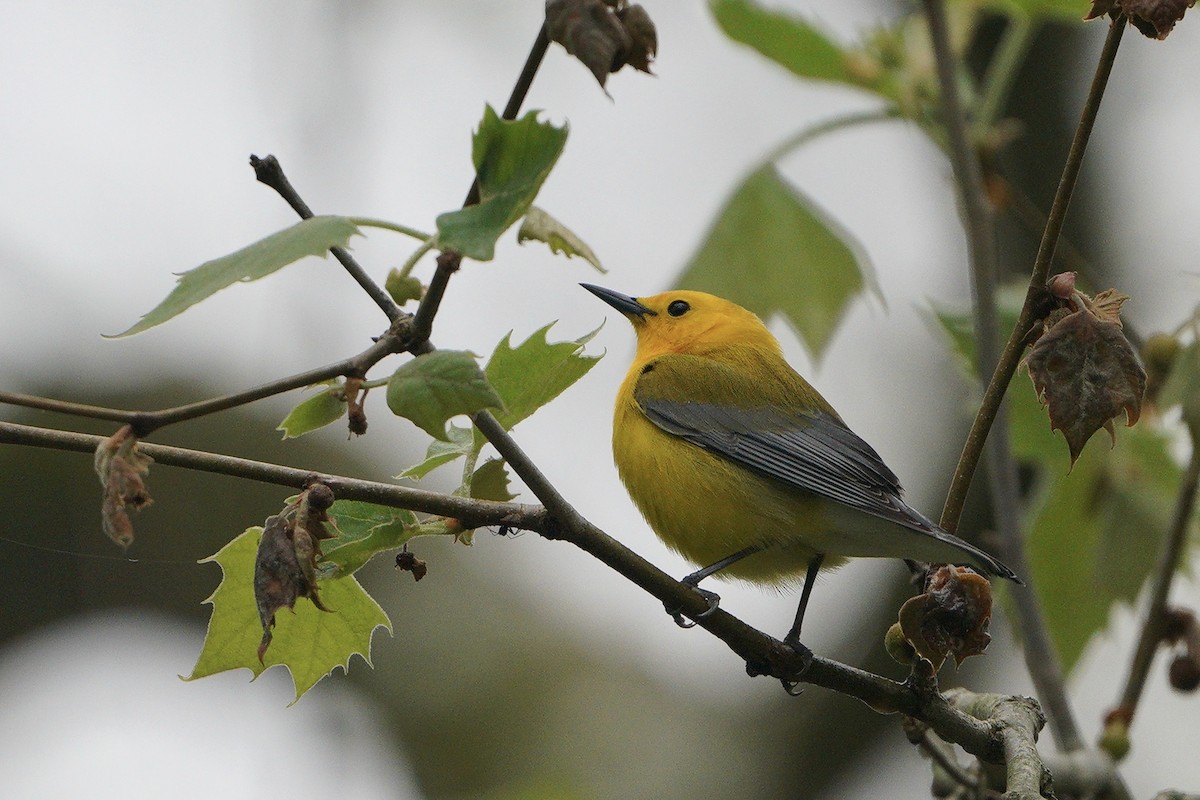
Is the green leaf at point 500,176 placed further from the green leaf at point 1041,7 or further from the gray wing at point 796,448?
the green leaf at point 1041,7

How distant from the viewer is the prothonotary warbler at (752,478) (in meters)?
3.41

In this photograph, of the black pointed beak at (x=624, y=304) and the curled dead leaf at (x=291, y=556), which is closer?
the curled dead leaf at (x=291, y=556)

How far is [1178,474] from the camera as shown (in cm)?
333

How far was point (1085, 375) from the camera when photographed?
187 cm

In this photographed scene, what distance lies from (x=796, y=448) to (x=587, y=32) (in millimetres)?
2282

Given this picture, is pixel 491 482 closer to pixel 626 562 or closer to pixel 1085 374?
pixel 626 562

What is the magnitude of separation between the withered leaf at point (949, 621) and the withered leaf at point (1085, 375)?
425 mm

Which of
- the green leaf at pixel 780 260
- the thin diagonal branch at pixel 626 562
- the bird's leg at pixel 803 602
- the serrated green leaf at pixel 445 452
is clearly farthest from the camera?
the green leaf at pixel 780 260

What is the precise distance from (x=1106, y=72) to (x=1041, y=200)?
→ 16.4ft

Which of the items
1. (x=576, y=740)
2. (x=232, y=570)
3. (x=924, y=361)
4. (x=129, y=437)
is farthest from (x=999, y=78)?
(x=576, y=740)

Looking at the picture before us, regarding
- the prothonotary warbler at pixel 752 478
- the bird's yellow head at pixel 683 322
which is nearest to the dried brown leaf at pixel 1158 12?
the prothonotary warbler at pixel 752 478

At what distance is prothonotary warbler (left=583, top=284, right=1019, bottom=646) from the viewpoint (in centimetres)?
341

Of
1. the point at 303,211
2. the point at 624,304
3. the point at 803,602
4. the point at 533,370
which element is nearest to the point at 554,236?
the point at 533,370

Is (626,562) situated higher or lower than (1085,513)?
lower
